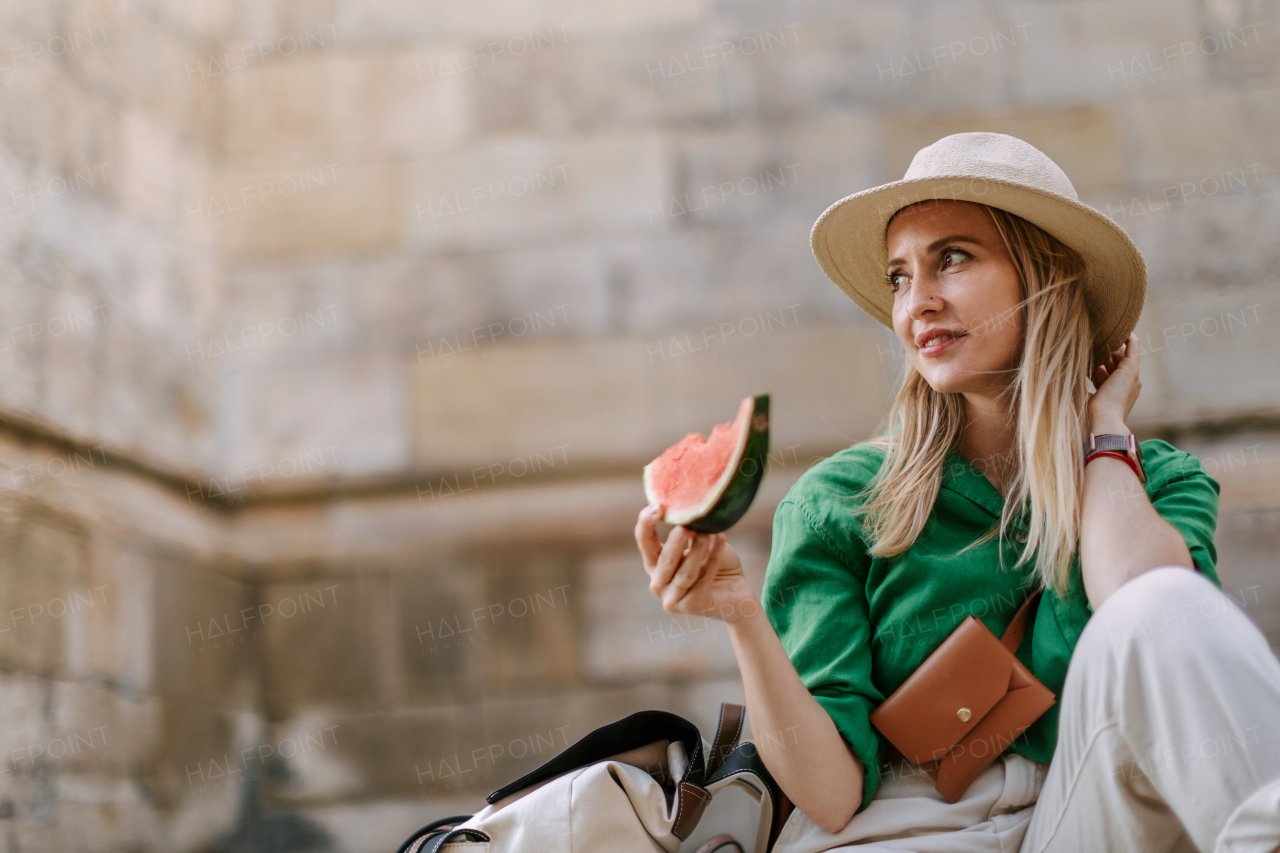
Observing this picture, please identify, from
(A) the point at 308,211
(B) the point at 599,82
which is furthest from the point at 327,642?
(B) the point at 599,82

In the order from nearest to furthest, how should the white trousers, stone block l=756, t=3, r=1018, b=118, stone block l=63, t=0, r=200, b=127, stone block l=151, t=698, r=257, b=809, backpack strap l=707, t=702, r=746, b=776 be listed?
the white trousers
backpack strap l=707, t=702, r=746, b=776
stone block l=151, t=698, r=257, b=809
stone block l=63, t=0, r=200, b=127
stone block l=756, t=3, r=1018, b=118

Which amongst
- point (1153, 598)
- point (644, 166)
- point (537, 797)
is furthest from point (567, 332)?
point (1153, 598)

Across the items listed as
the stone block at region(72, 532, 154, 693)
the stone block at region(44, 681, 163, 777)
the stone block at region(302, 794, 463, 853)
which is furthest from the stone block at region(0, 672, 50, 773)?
the stone block at region(302, 794, 463, 853)

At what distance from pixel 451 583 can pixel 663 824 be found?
182 centimetres

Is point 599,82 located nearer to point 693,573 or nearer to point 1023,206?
point 1023,206

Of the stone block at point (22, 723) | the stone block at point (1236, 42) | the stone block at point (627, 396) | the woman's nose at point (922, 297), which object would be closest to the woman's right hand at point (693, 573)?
the woman's nose at point (922, 297)

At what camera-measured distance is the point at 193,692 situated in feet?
11.4

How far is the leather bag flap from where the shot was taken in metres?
2.08

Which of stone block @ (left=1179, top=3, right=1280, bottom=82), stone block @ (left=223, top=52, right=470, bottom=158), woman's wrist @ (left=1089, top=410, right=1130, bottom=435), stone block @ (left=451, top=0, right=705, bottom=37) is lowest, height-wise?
woman's wrist @ (left=1089, top=410, right=1130, bottom=435)

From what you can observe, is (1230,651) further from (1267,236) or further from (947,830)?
(1267,236)

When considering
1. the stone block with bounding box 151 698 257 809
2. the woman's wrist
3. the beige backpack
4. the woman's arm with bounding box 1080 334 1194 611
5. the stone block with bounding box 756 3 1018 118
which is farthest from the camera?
the stone block with bounding box 756 3 1018 118

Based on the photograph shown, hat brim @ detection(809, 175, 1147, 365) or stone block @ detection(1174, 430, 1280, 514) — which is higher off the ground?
hat brim @ detection(809, 175, 1147, 365)

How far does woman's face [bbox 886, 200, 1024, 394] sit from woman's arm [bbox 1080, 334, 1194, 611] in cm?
30

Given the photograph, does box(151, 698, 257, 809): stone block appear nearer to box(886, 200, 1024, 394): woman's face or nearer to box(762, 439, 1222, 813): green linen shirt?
box(762, 439, 1222, 813): green linen shirt
